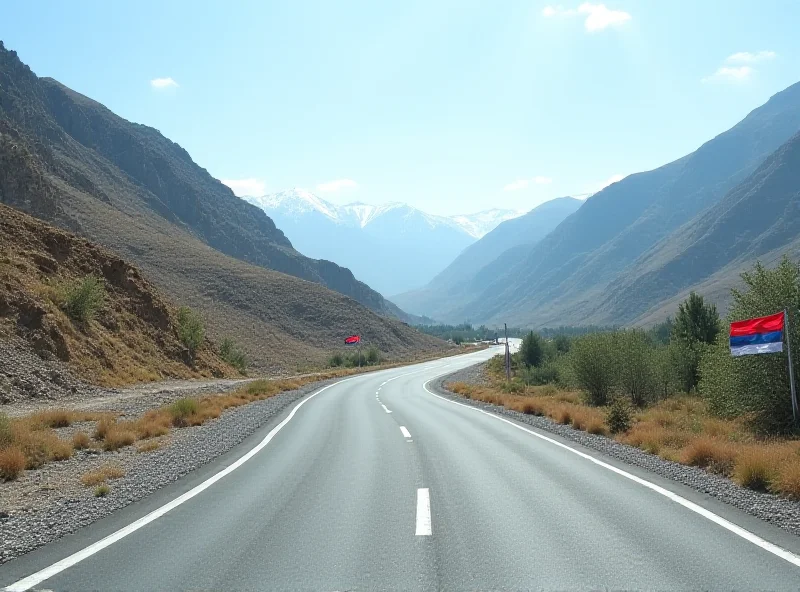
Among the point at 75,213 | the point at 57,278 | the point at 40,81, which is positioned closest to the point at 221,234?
the point at 40,81

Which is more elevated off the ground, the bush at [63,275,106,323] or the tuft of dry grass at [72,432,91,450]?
the bush at [63,275,106,323]

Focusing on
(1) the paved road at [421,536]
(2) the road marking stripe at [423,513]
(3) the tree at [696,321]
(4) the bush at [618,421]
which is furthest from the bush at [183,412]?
(3) the tree at [696,321]

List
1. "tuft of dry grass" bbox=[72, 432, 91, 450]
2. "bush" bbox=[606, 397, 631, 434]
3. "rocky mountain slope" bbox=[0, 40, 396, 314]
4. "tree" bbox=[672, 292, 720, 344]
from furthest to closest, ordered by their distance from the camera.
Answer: "rocky mountain slope" bbox=[0, 40, 396, 314], "tree" bbox=[672, 292, 720, 344], "bush" bbox=[606, 397, 631, 434], "tuft of dry grass" bbox=[72, 432, 91, 450]

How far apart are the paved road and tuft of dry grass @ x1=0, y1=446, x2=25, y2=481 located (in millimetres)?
2817

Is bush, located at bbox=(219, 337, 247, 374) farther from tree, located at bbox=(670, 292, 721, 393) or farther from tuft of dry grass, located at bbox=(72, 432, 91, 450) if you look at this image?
tuft of dry grass, located at bbox=(72, 432, 91, 450)

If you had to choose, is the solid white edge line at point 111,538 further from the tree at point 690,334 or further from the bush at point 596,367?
the tree at point 690,334

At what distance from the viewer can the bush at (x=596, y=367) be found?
25922 millimetres

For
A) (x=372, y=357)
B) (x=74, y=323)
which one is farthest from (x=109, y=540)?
(x=372, y=357)

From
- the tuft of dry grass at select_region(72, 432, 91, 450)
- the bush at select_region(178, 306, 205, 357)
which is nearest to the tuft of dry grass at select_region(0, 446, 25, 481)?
the tuft of dry grass at select_region(72, 432, 91, 450)

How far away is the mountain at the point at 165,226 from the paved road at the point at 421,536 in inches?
2361

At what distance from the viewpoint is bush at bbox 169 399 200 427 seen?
17.3 meters

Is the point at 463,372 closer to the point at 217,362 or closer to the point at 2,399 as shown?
the point at 217,362

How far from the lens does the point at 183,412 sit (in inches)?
722

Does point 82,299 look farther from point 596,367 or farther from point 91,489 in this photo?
point 91,489
